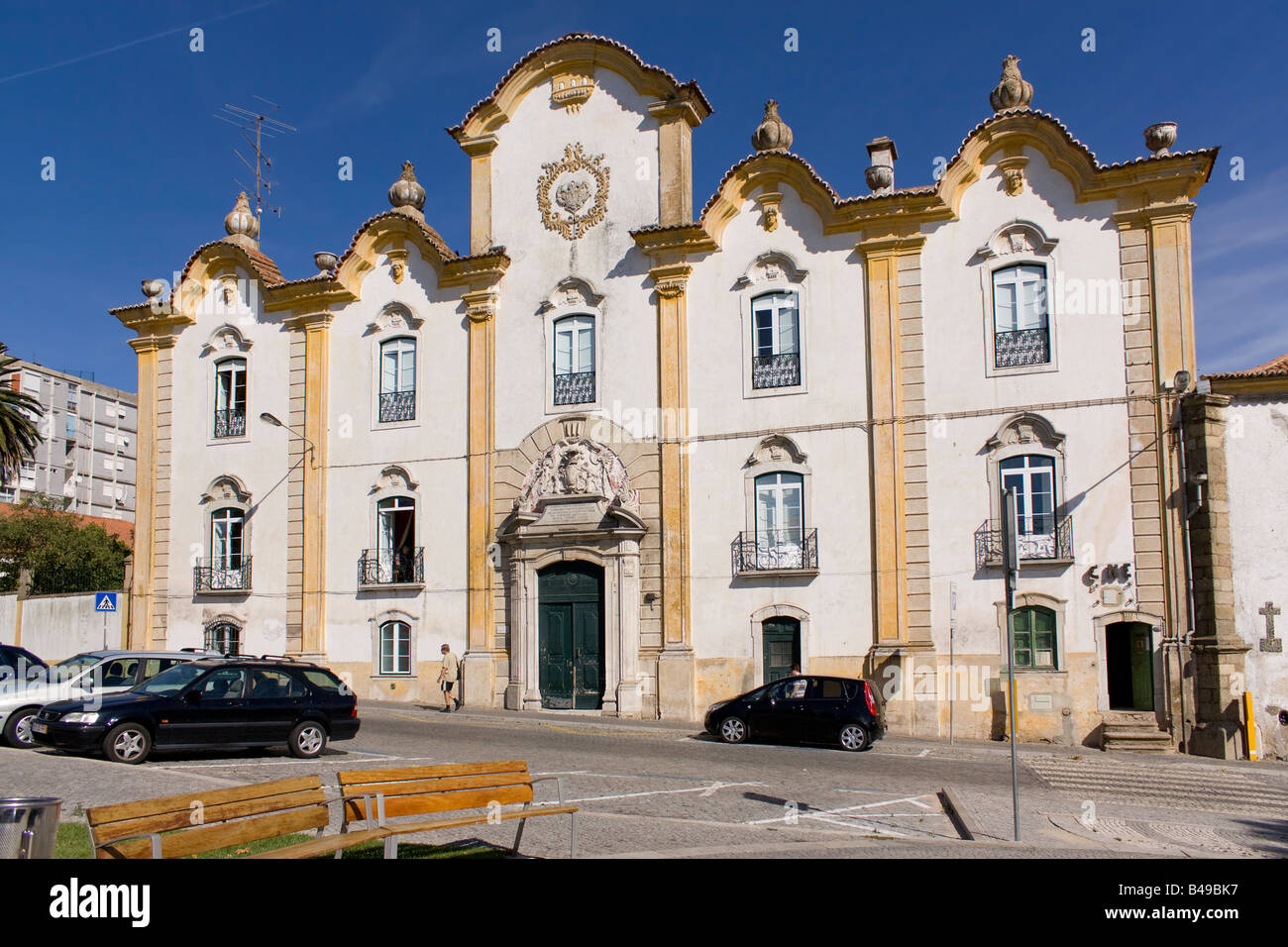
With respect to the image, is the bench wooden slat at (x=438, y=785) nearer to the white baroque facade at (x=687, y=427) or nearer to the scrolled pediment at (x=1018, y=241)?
the white baroque facade at (x=687, y=427)

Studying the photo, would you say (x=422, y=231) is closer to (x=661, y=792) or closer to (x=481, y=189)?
(x=481, y=189)

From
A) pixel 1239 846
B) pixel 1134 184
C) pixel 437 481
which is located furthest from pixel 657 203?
pixel 1239 846

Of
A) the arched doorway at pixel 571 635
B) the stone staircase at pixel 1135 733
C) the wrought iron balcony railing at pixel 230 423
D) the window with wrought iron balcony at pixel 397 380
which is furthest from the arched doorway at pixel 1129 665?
the wrought iron balcony railing at pixel 230 423

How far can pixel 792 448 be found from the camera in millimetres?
24359

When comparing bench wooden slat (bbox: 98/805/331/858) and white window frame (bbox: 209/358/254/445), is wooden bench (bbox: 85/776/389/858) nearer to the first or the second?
bench wooden slat (bbox: 98/805/331/858)

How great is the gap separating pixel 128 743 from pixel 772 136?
1777 centimetres

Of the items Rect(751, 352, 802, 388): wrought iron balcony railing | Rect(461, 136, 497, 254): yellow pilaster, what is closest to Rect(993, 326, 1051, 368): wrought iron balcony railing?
Rect(751, 352, 802, 388): wrought iron balcony railing

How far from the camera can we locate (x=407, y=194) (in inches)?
1148

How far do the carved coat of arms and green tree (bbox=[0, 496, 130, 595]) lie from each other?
3429cm

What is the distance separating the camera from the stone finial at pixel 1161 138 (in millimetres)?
22297

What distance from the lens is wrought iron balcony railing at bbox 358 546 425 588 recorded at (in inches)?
1087

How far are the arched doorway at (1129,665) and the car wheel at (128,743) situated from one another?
54.2 feet
